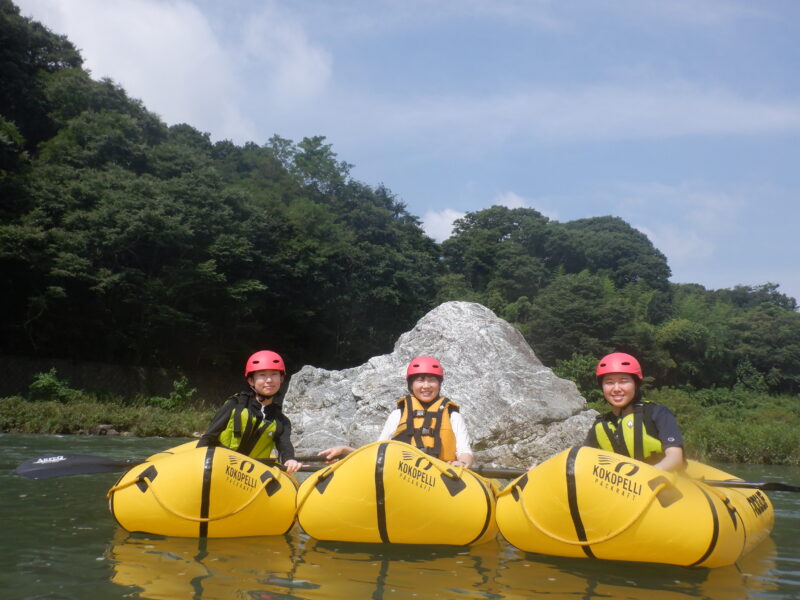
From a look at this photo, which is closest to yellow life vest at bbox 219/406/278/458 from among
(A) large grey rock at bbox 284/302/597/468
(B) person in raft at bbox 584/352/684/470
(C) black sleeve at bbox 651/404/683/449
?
(B) person in raft at bbox 584/352/684/470

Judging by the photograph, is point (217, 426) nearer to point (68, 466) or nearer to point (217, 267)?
point (68, 466)

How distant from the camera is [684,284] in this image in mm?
42250

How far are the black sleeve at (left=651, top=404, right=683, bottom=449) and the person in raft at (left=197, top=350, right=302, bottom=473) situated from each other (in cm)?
228

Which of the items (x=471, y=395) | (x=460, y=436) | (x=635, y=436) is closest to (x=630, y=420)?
(x=635, y=436)

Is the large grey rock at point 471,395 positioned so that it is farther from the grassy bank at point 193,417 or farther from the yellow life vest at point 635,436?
the yellow life vest at point 635,436

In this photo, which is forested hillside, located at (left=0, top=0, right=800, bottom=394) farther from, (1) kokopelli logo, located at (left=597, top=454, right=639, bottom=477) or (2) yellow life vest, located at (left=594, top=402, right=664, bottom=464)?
(1) kokopelli logo, located at (left=597, top=454, right=639, bottom=477)

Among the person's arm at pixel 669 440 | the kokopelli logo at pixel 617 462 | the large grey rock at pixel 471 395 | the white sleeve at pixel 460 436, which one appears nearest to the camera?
the kokopelli logo at pixel 617 462

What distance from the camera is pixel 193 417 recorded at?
1644 centimetres

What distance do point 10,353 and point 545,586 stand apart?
1952 centimetres

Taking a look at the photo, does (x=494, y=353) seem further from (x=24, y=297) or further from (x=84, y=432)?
(x=24, y=297)

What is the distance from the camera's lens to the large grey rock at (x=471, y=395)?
9977 millimetres

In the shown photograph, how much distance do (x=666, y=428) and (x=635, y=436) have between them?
8.0 inches

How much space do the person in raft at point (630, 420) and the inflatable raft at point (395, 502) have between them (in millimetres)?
915

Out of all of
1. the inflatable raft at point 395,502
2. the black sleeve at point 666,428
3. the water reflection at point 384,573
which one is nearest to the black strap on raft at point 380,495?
the inflatable raft at point 395,502
